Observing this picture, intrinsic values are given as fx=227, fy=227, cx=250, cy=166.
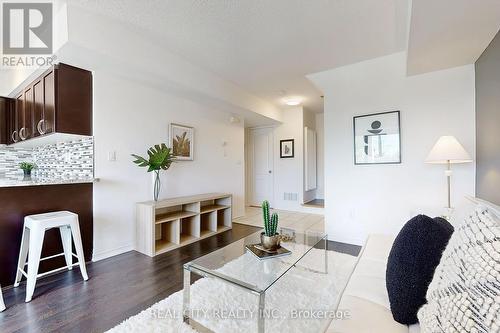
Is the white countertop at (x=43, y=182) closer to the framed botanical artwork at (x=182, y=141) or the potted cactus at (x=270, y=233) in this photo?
the framed botanical artwork at (x=182, y=141)

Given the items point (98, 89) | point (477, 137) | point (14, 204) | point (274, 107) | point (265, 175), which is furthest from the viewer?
point (265, 175)

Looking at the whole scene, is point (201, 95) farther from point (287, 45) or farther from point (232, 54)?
point (287, 45)

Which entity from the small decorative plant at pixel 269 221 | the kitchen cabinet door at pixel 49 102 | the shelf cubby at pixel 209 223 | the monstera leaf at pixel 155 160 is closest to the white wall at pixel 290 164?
the shelf cubby at pixel 209 223

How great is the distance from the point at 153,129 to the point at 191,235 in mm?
1621

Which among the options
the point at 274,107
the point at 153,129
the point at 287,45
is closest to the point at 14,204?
the point at 153,129

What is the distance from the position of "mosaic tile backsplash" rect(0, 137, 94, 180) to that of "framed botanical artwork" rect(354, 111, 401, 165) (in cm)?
326

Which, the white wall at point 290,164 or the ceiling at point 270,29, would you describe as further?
the white wall at point 290,164

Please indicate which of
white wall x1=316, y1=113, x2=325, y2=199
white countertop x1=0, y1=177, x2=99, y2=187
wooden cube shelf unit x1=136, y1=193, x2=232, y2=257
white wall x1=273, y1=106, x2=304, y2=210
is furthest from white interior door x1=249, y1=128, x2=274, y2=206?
white countertop x1=0, y1=177, x2=99, y2=187

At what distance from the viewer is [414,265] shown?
0.89 metres

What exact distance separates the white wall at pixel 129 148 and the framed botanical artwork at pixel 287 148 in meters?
2.08

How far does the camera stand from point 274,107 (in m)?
5.02

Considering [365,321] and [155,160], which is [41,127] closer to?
[155,160]

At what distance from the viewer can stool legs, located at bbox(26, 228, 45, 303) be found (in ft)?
5.68

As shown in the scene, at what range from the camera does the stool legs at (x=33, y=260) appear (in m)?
1.73
